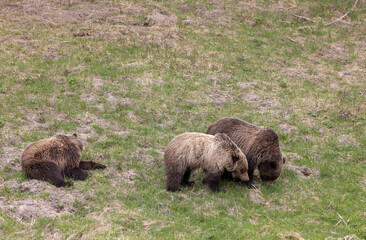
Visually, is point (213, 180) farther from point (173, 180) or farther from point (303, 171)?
point (303, 171)

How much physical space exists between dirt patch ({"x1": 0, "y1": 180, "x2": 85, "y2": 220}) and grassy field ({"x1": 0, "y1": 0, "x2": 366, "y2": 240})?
0.11 feet

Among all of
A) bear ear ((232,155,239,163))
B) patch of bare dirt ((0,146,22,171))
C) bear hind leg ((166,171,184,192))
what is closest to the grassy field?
patch of bare dirt ((0,146,22,171))

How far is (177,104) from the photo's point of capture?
1466cm

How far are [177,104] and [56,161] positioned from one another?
19.3 feet

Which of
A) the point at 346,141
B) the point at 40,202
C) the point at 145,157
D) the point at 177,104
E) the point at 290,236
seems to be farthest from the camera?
the point at 177,104

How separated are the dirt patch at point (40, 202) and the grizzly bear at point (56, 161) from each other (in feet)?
0.77

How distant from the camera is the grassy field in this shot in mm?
8414

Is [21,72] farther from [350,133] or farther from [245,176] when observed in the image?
[350,133]

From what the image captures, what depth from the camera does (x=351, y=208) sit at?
9227mm

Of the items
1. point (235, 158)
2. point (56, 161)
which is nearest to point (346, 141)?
point (235, 158)

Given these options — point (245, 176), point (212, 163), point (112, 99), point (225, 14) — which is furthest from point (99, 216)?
point (225, 14)

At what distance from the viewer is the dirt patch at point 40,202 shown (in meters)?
7.98

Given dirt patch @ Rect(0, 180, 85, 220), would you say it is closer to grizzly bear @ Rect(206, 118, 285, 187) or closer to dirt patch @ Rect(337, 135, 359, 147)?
grizzly bear @ Rect(206, 118, 285, 187)

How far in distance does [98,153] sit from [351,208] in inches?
248
